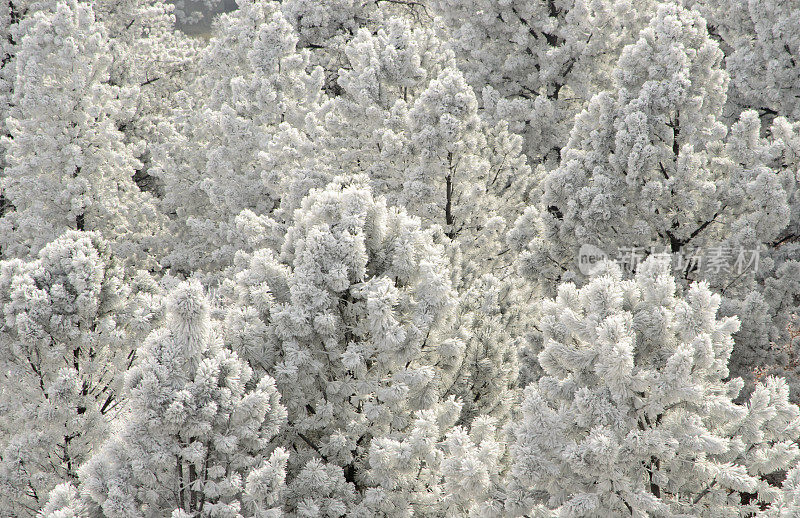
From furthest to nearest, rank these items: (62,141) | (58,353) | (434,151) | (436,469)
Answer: (62,141) < (434,151) < (58,353) < (436,469)

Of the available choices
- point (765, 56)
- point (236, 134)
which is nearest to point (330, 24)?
point (236, 134)

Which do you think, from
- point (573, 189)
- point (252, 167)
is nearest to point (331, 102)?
point (252, 167)

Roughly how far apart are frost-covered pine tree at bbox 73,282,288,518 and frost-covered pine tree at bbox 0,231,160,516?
328 cm

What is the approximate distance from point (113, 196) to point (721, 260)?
48.9ft

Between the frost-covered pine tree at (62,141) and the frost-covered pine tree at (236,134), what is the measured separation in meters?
1.74

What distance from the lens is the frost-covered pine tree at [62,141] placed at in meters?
18.2

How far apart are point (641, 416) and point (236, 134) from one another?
13.2 m

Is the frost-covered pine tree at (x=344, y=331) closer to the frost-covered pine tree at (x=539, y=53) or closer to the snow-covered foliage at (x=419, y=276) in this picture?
the snow-covered foliage at (x=419, y=276)

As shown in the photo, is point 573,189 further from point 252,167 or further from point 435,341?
point 252,167

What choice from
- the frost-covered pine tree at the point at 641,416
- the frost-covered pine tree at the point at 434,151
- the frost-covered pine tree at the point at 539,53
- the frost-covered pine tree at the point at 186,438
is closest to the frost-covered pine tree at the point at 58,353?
the frost-covered pine tree at the point at 186,438

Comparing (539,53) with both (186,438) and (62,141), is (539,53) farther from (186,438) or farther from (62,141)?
(186,438)

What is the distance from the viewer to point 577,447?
8062mm

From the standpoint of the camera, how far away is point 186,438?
8.95m

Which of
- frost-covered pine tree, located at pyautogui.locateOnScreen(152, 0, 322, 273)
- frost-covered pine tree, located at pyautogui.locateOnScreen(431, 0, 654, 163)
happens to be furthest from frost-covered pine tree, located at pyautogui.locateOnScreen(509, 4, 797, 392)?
frost-covered pine tree, located at pyautogui.locateOnScreen(152, 0, 322, 273)
